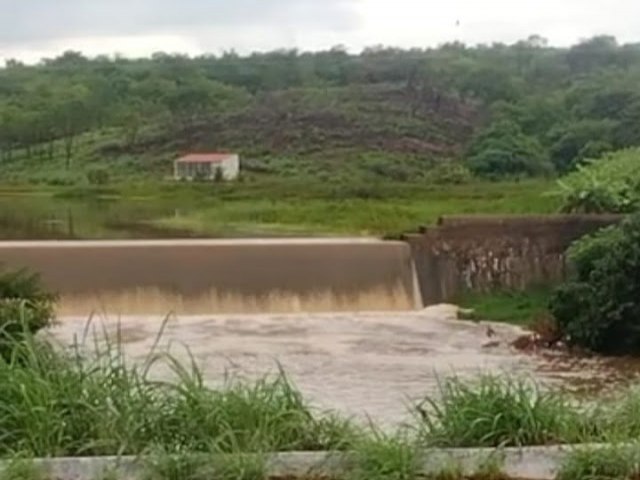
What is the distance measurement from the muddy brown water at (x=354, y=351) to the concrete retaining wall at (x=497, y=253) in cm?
71

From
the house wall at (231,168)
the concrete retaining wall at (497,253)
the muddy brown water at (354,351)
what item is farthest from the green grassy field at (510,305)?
the house wall at (231,168)

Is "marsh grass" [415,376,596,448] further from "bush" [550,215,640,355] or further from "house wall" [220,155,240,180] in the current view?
"house wall" [220,155,240,180]

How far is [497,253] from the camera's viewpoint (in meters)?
16.4

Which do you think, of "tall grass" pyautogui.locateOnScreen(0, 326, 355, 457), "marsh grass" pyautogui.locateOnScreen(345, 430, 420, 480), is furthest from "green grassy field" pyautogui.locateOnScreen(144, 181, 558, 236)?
"marsh grass" pyautogui.locateOnScreen(345, 430, 420, 480)

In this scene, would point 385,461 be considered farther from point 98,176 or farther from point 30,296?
point 98,176

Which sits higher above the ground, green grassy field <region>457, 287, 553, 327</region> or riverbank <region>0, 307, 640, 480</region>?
riverbank <region>0, 307, 640, 480</region>

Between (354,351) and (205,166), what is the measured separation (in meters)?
Result: 9.51

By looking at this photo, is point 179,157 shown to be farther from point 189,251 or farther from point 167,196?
point 189,251

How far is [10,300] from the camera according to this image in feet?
38.7

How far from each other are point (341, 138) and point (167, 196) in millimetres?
3175

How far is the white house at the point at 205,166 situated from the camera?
71.3ft

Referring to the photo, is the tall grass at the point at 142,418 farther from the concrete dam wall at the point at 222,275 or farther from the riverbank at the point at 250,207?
the riverbank at the point at 250,207

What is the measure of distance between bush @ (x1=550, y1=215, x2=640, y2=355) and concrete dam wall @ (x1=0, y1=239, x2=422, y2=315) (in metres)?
3.11

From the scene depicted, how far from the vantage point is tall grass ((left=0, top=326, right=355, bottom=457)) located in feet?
16.2
